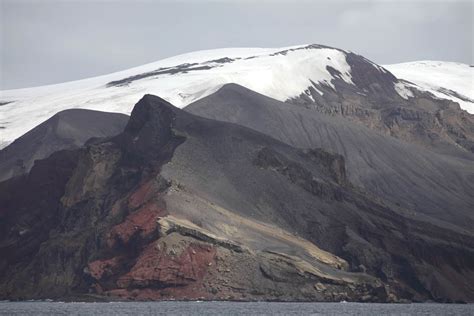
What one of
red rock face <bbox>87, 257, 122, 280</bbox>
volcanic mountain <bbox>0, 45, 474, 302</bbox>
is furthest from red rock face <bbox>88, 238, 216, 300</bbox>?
red rock face <bbox>87, 257, 122, 280</bbox>

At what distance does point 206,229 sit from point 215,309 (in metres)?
30.1

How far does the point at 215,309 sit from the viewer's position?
124938mm

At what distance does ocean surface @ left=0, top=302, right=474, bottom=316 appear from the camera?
120 metres

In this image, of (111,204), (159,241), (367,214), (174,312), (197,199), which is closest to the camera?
(174,312)

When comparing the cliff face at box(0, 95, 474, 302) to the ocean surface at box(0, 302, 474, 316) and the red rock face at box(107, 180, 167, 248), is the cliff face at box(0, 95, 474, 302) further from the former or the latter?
the ocean surface at box(0, 302, 474, 316)

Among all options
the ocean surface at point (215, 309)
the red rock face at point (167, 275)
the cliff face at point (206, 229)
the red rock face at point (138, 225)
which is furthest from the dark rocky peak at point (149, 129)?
the ocean surface at point (215, 309)

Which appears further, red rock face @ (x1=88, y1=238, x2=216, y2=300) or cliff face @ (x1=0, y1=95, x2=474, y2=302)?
cliff face @ (x1=0, y1=95, x2=474, y2=302)

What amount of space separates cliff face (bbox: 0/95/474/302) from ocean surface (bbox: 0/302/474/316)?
731 cm

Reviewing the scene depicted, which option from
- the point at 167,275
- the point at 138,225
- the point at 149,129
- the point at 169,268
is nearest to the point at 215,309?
the point at 167,275

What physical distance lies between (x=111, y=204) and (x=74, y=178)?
13392 mm

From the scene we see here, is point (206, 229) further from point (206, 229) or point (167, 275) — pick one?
point (167, 275)

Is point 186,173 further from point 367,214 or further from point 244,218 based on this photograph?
point 367,214

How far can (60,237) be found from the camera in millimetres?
168875

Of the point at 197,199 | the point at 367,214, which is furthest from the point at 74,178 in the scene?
the point at 367,214
